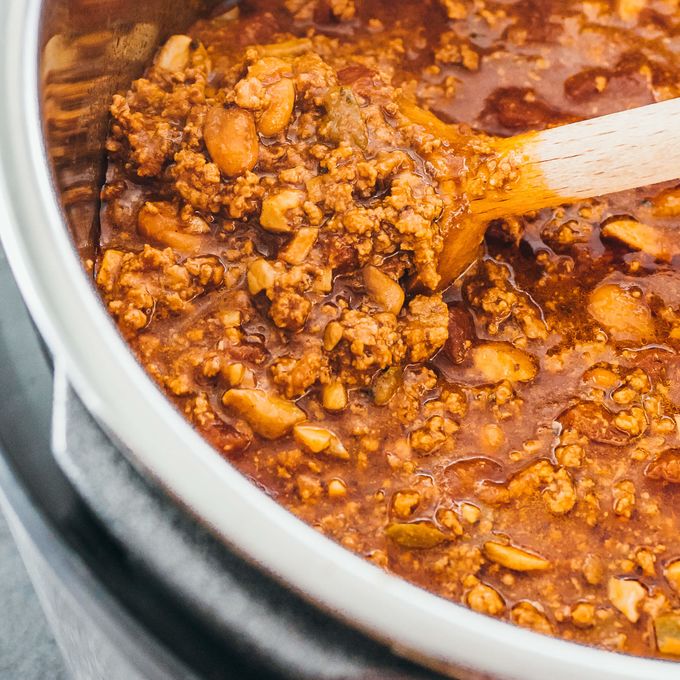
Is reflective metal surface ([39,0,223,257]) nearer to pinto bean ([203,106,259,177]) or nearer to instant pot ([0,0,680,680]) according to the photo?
instant pot ([0,0,680,680])

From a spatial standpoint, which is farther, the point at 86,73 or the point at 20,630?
the point at 20,630

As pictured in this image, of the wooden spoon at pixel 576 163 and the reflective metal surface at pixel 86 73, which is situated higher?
the reflective metal surface at pixel 86 73

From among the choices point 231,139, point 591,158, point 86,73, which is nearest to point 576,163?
point 591,158

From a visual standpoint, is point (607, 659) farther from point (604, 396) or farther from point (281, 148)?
point (281, 148)

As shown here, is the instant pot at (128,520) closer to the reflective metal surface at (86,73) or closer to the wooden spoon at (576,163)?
the reflective metal surface at (86,73)

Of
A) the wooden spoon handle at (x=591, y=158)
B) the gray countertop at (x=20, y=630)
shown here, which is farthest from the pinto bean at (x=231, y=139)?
the gray countertop at (x=20, y=630)

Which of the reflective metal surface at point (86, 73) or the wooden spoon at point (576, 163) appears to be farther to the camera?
the wooden spoon at point (576, 163)

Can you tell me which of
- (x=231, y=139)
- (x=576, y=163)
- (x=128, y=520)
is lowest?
(x=128, y=520)

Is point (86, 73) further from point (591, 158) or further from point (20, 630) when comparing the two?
point (20, 630)
